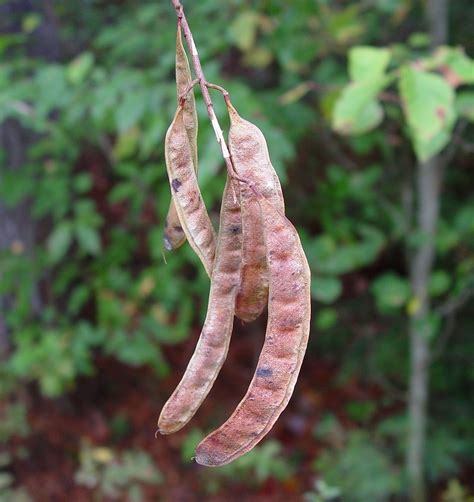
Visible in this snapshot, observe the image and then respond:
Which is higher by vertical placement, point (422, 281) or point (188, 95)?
point (188, 95)

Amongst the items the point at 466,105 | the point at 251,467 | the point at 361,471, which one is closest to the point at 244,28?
the point at 466,105

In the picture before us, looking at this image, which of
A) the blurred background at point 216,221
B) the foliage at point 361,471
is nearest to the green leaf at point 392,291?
the blurred background at point 216,221

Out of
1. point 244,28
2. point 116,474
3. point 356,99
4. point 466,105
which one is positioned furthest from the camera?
point 116,474

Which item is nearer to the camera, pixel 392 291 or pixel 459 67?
pixel 459 67

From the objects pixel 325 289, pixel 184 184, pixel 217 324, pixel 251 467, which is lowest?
pixel 251 467

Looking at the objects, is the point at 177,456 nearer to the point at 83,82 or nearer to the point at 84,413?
the point at 84,413

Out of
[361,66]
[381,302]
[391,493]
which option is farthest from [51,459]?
[361,66]

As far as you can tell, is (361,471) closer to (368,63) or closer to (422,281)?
(422,281)
